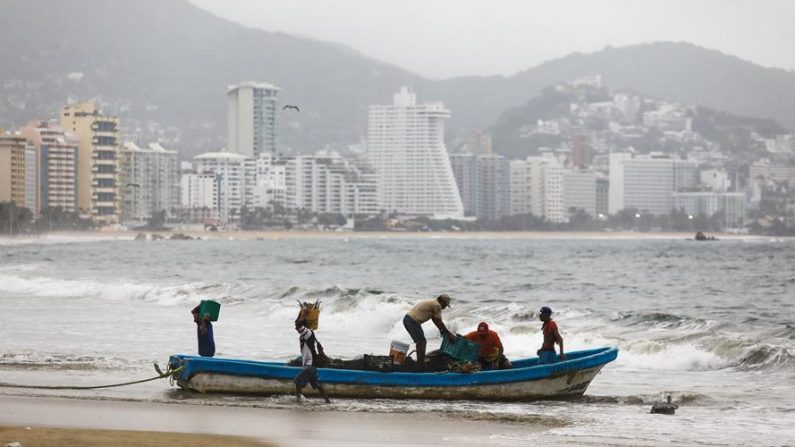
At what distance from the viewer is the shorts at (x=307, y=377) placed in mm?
17250

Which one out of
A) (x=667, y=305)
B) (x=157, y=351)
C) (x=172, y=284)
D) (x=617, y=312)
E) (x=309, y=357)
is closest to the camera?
(x=309, y=357)

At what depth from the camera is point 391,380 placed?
17.5 metres

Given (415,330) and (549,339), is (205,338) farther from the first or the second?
(549,339)

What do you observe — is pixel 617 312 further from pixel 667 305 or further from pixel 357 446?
pixel 357 446

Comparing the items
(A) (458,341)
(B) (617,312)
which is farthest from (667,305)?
(A) (458,341)

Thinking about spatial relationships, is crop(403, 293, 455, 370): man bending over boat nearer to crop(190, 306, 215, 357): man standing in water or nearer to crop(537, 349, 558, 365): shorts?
crop(537, 349, 558, 365): shorts

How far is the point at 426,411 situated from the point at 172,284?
123 ft

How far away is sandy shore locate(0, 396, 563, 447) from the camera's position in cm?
1412

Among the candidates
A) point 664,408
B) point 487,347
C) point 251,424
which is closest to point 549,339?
point 487,347

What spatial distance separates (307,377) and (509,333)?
1162 centimetres

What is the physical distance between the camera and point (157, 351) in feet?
81.1

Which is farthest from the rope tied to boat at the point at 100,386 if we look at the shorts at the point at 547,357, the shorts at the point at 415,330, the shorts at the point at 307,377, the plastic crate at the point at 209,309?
the shorts at the point at 547,357

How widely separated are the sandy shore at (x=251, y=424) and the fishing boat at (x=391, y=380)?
0.68 m

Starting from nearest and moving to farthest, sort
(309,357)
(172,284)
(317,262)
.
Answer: (309,357), (172,284), (317,262)
